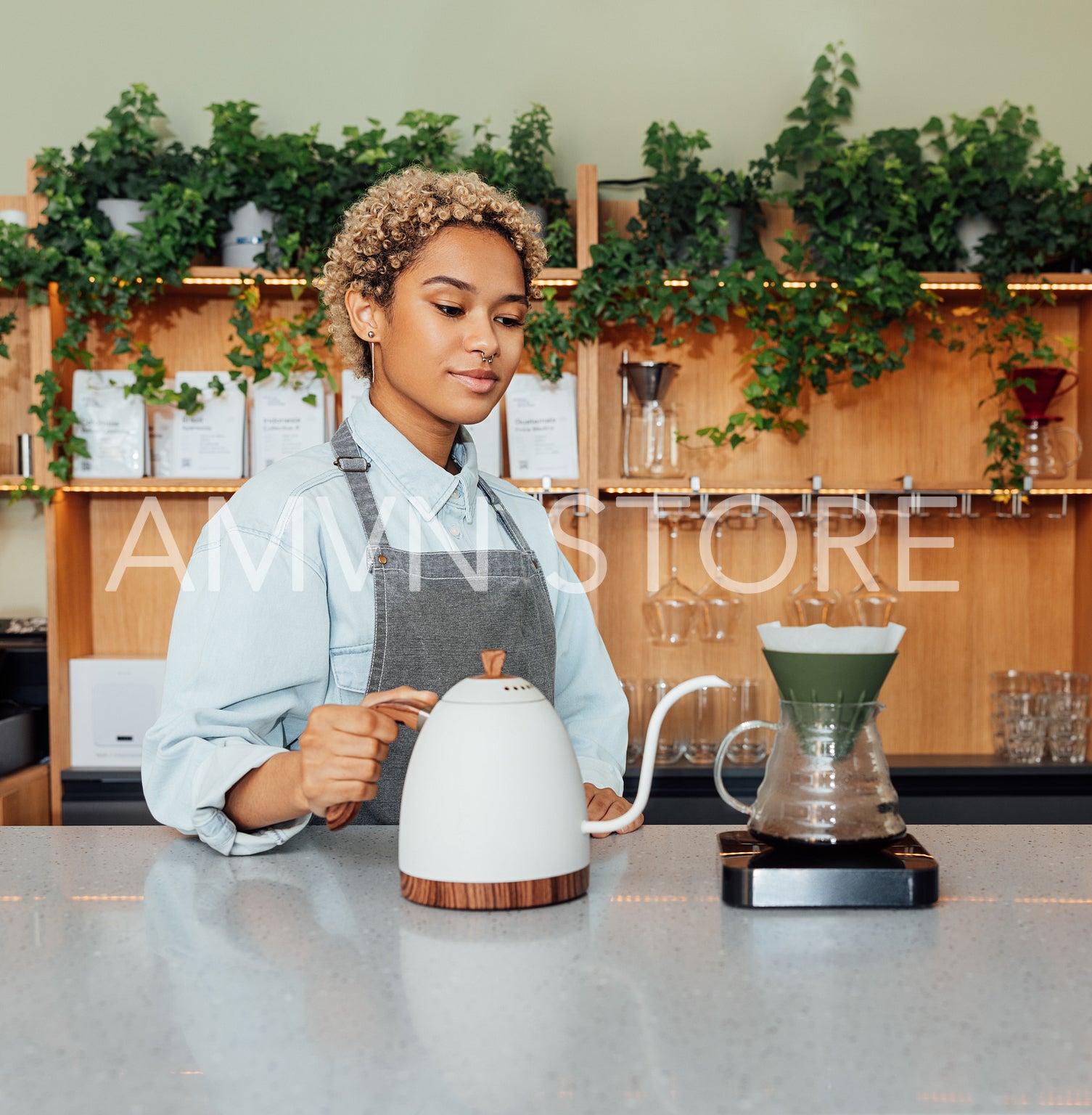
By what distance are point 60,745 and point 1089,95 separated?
3.08 metres

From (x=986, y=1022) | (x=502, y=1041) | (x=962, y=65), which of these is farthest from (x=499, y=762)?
(x=962, y=65)

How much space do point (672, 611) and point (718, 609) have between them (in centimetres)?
12

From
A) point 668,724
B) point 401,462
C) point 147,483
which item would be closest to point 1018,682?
point 668,724

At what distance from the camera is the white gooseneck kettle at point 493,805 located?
834 mm

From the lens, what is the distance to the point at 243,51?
2916 mm

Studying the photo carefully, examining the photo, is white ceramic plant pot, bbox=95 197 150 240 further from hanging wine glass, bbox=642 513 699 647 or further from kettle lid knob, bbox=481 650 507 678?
kettle lid knob, bbox=481 650 507 678

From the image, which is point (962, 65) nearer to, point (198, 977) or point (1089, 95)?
point (1089, 95)

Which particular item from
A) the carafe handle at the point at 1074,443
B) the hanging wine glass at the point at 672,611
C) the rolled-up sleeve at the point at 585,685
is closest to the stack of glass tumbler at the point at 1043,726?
the carafe handle at the point at 1074,443

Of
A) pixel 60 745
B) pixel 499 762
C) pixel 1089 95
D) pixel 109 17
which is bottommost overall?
pixel 60 745

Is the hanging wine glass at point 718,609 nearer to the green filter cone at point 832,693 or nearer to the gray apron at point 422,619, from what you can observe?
the gray apron at point 422,619

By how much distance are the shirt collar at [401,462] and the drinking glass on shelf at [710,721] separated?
1.50m

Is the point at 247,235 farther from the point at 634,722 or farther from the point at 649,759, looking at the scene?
the point at 649,759

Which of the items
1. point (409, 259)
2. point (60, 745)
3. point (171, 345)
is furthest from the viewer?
point (171, 345)

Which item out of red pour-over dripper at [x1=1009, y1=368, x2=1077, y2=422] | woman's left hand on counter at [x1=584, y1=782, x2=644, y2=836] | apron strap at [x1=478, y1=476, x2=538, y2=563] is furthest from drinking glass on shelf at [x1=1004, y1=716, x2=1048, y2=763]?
woman's left hand on counter at [x1=584, y1=782, x2=644, y2=836]
